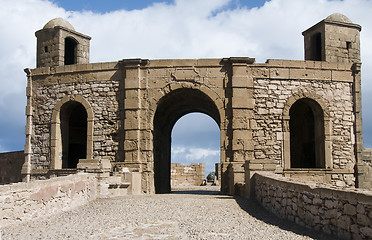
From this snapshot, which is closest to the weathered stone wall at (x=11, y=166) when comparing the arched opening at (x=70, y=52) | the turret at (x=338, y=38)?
the arched opening at (x=70, y=52)

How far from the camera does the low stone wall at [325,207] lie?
5500mm

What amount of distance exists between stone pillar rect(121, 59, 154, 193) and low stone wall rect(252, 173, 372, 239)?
6460 millimetres

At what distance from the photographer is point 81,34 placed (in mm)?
17688

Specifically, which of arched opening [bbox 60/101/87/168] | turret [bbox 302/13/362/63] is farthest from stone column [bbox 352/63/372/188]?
arched opening [bbox 60/101/87/168]

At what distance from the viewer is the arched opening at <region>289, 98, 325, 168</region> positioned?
15820 millimetres

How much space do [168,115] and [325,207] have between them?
1160cm

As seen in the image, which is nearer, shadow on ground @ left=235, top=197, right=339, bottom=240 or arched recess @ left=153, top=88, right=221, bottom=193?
shadow on ground @ left=235, top=197, right=339, bottom=240

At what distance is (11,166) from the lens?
60.2 ft

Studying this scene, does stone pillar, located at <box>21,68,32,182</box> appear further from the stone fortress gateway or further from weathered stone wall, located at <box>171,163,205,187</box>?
weathered stone wall, located at <box>171,163,205,187</box>

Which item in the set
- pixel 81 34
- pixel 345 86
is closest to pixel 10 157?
pixel 81 34

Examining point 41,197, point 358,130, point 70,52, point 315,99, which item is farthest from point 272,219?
point 70,52

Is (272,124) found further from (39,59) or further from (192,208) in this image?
(39,59)

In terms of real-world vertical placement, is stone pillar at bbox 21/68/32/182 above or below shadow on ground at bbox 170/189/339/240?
above

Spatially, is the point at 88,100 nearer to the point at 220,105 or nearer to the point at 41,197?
the point at 220,105
